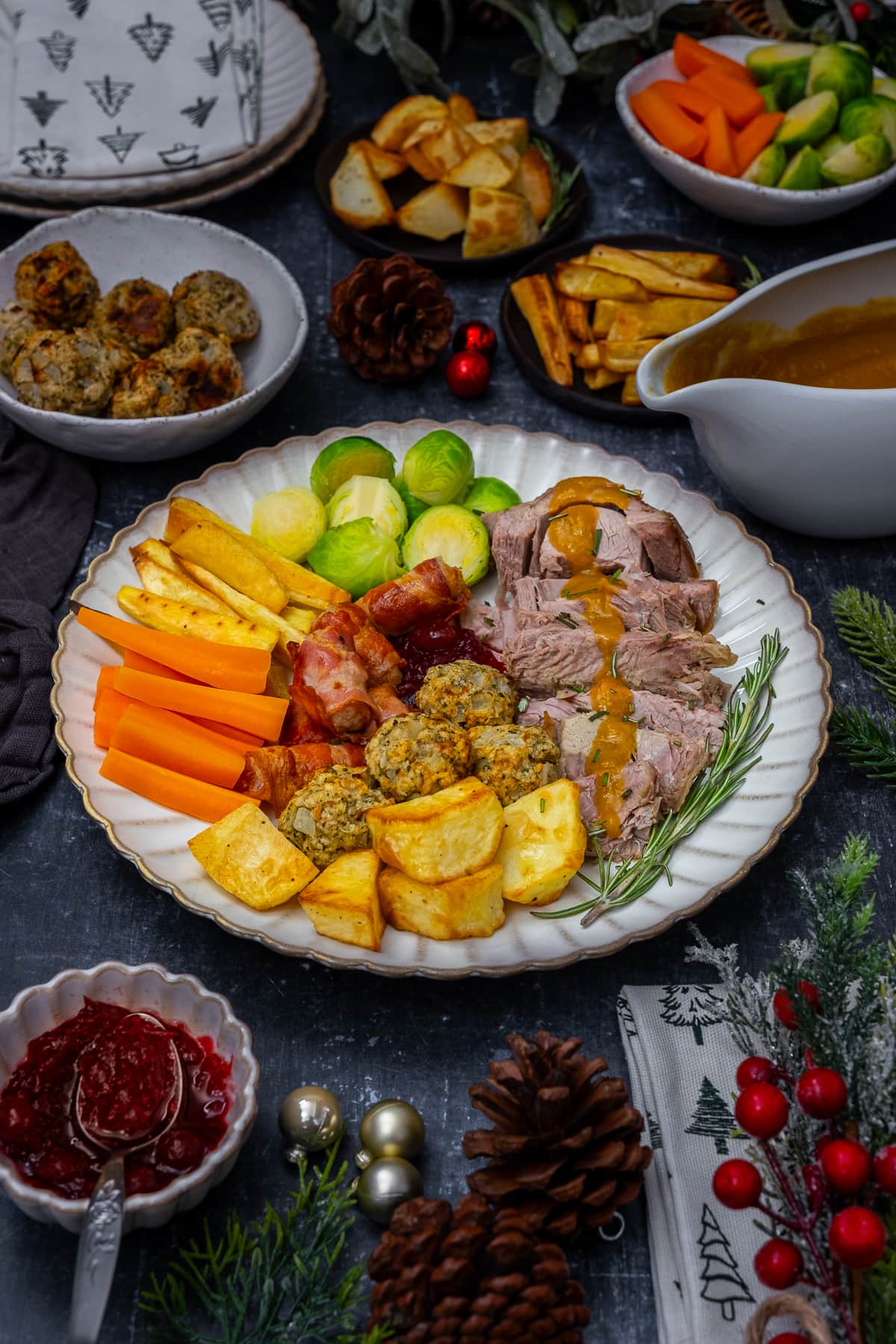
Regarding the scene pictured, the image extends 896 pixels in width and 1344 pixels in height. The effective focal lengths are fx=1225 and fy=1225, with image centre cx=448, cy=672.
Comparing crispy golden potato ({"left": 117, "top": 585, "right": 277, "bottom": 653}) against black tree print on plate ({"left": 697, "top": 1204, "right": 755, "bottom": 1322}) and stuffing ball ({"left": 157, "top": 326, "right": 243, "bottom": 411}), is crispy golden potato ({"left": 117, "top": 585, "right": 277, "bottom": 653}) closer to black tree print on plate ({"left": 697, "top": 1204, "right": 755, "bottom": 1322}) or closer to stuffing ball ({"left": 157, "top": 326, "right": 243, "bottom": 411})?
stuffing ball ({"left": 157, "top": 326, "right": 243, "bottom": 411})

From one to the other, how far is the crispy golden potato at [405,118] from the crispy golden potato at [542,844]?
269cm

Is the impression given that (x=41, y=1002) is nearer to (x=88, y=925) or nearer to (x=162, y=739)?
(x=88, y=925)

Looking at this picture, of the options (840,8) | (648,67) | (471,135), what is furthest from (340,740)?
(840,8)

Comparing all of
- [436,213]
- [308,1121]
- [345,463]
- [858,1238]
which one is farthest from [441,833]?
[436,213]

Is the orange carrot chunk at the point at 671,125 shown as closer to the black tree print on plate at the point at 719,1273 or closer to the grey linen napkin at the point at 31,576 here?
the grey linen napkin at the point at 31,576

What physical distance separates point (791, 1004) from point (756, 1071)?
0.43 feet

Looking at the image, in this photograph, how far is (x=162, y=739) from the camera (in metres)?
2.71

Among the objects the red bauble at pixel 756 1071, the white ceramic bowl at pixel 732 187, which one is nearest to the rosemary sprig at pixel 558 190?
the white ceramic bowl at pixel 732 187

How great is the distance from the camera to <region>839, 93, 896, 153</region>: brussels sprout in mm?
3967

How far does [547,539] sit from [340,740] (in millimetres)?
709

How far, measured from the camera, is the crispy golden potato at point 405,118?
4203 millimetres

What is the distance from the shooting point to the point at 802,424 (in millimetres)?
2984

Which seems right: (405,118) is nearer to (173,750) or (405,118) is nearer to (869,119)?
(869,119)

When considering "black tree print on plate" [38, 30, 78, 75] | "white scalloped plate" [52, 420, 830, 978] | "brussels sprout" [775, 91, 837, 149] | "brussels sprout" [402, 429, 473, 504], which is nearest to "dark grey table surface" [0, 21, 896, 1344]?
"white scalloped plate" [52, 420, 830, 978]
